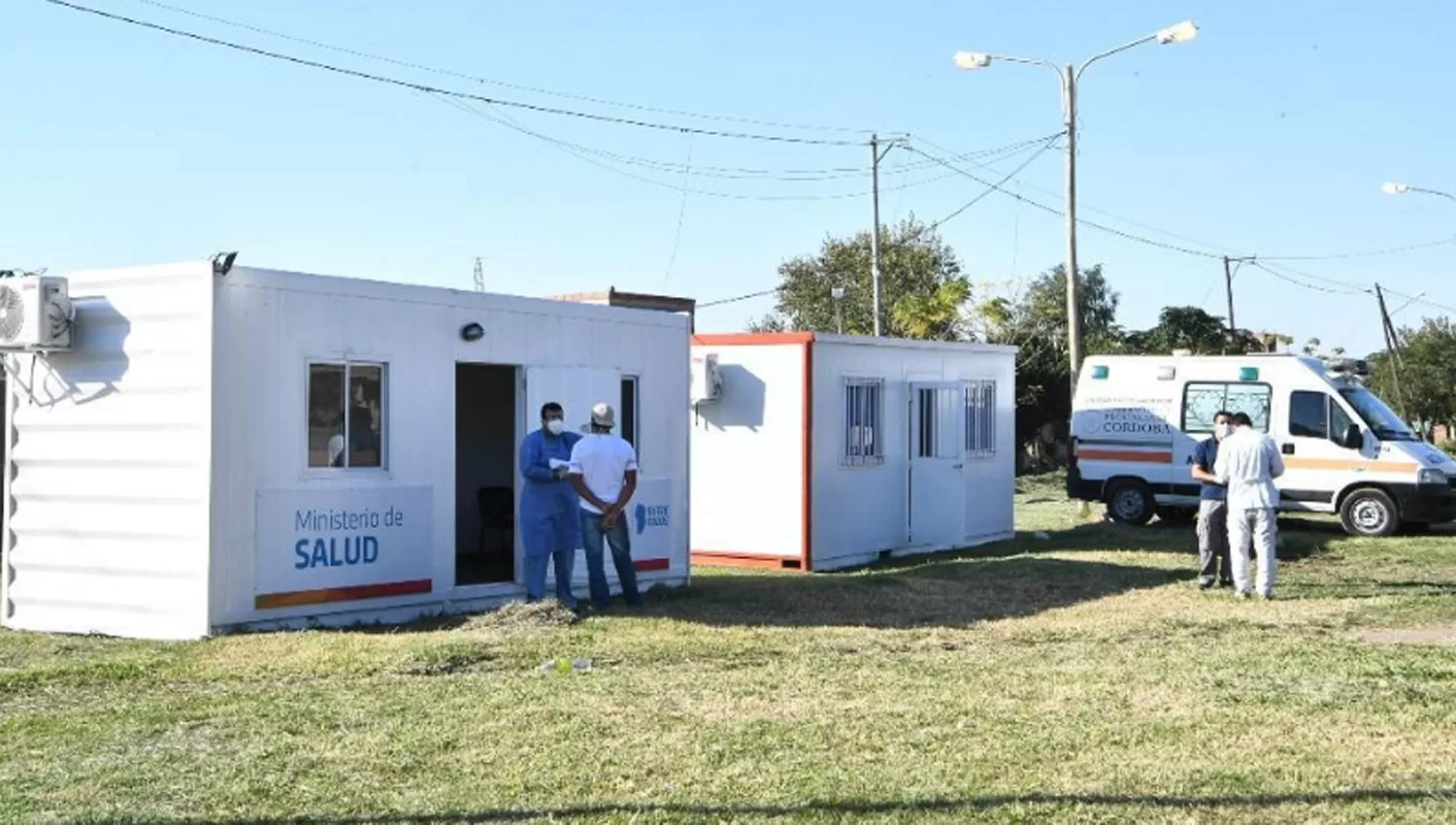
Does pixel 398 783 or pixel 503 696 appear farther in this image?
pixel 503 696

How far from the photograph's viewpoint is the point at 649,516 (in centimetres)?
1512

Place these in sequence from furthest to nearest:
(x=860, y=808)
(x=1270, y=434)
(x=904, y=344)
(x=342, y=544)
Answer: (x=1270, y=434) < (x=904, y=344) < (x=342, y=544) < (x=860, y=808)

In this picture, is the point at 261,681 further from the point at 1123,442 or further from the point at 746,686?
the point at 1123,442

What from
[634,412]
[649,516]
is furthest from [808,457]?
[634,412]

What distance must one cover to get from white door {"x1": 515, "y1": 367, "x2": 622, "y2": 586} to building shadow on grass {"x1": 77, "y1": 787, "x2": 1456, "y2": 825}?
24.3ft

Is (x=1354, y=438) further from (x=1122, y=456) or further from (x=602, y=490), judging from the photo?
(x=602, y=490)

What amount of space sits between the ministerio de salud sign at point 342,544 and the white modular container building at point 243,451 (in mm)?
14

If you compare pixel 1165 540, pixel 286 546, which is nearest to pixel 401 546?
pixel 286 546

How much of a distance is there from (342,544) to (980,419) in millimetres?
10399

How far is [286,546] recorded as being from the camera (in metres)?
11.8

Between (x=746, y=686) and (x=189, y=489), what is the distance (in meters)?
4.55

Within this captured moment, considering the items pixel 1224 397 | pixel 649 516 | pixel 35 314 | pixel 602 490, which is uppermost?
pixel 35 314

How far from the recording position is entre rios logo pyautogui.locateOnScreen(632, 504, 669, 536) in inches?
591

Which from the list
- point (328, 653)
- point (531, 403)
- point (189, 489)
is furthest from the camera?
point (531, 403)
